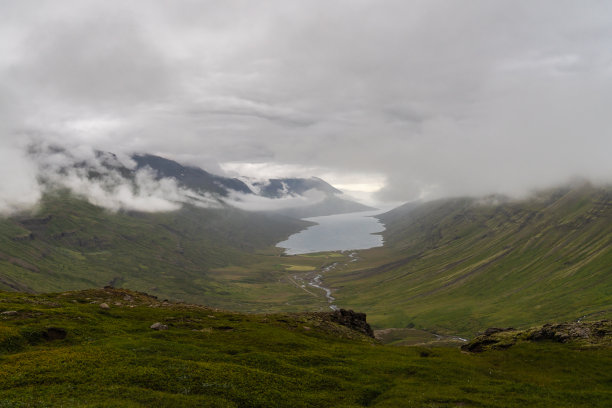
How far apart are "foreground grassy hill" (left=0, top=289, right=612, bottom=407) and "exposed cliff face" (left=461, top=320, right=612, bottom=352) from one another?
6.85 feet

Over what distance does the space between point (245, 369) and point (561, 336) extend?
61215mm

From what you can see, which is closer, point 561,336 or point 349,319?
point 561,336

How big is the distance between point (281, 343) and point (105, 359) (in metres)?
29.5

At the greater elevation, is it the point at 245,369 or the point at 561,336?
the point at 561,336

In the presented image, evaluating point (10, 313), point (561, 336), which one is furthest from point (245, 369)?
point (561, 336)

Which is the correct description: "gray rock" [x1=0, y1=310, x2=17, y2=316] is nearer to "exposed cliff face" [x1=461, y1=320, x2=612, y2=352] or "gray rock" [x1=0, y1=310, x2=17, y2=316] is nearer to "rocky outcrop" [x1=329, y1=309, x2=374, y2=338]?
"rocky outcrop" [x1=329, y1=309, x2=374, y2=338]

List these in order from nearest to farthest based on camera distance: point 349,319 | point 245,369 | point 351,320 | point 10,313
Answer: point 245,369 < point 10,313 < point 349,319 < point 351,320

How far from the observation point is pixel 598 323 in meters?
72.2

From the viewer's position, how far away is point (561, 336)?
67.6 meters

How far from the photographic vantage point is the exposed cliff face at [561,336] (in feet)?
212

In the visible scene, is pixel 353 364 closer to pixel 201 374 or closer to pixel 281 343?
pixel 281 343

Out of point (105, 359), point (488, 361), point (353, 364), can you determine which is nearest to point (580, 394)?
point (488, 361)

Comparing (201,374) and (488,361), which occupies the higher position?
(201,374)

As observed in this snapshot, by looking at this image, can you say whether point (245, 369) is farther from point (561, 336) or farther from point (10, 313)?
point (561, 336)
